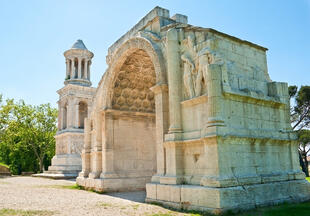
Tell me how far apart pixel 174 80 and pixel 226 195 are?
4078mm

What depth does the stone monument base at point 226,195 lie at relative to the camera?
765 cm

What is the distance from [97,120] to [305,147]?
2950 centimetres

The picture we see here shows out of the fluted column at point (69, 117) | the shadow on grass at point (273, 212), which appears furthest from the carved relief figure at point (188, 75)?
the fluted column at point (69, 117)

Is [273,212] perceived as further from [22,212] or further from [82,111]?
[82,111]

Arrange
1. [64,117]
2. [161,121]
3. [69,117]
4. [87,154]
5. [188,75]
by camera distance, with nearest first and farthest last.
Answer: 1. [188,75]
2. [161,121]
3. [87,154]
4. [69,117]
5. [64,117]

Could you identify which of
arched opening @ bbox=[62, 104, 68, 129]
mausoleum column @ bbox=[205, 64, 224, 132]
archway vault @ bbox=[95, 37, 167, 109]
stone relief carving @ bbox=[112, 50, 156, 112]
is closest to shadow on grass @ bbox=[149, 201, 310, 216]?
mausoleum column @ bbox=[205, 64, 224, 132]

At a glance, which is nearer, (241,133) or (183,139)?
(241,133)

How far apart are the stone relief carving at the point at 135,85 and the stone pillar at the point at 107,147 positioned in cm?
76

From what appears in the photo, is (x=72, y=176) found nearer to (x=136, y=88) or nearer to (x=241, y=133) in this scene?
(x=136, y=88)

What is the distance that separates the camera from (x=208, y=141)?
325 inches

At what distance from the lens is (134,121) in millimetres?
15234

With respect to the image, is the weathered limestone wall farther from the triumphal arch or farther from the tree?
the tree

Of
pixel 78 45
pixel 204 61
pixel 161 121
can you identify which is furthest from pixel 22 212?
pixel 78 45

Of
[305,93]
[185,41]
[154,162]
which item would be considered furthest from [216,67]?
[305,93]
